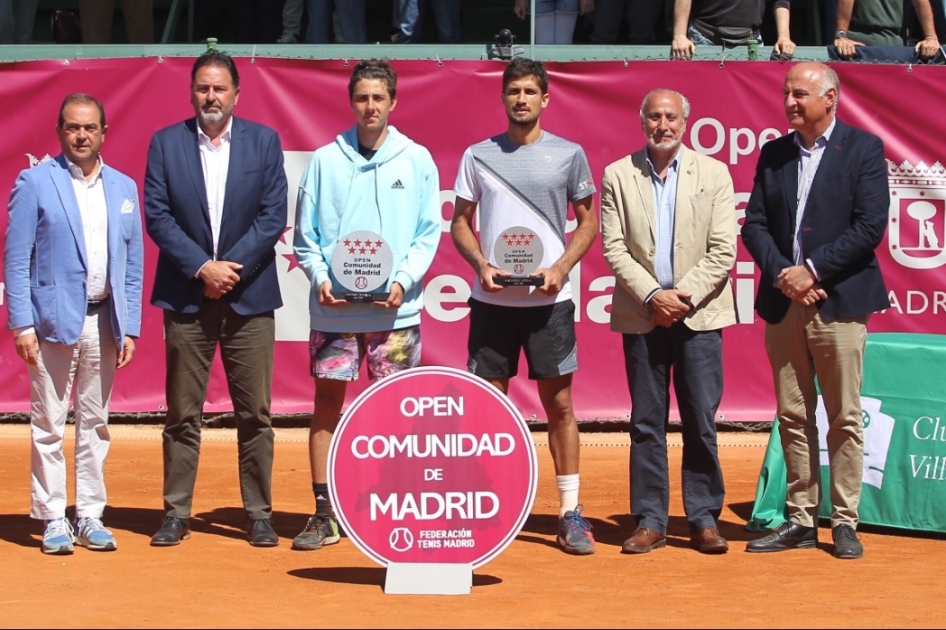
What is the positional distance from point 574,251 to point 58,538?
272 centimetres

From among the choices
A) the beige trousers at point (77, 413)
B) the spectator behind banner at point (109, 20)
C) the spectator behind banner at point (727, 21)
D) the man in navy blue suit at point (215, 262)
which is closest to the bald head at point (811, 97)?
the man in navy blue suit at point (215, 262)

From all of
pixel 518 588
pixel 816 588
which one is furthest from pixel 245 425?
pixel 816 588

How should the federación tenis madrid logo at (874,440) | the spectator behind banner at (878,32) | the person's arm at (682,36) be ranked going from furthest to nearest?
the spectator behind banner at (878,32) < the person's arm at (682,36) < the federación tenis madrid logo at (874,440)

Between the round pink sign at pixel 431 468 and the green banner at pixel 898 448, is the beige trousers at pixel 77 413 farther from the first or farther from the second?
the green banner at pixel 898 448

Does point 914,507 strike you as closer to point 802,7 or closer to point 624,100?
point 624,100

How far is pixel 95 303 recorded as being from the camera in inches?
262

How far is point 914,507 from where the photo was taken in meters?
7.07

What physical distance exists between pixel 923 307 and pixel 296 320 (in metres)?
4.35

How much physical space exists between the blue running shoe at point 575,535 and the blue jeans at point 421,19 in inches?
222

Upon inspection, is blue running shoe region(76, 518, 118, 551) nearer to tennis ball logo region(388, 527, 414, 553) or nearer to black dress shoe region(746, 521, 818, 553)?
tennis ball logo region(388, 527, 414, 553)

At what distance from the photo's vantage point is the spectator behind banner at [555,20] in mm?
11102

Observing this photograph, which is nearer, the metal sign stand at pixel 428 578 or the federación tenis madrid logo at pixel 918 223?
the metal sign stand at pixel 428 578

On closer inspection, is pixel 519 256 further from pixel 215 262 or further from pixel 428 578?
pixel 428 578

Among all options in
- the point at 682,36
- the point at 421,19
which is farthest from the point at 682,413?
the point at 421,19
